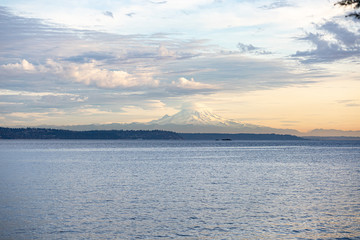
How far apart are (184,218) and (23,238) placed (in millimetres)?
10709

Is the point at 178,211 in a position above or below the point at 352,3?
below

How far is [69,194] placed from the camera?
1594 inches

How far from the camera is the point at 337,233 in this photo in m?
24.7

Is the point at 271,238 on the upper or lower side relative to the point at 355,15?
lower

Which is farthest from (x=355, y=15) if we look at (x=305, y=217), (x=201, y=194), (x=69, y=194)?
(x=69, y=194)

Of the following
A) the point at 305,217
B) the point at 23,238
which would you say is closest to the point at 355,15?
the point at 305,217

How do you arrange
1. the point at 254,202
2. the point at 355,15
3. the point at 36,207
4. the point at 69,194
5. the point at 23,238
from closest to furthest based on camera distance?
the point at 23,238
the point at 355,15
the point at 36,207
the point at 254,202
the point at 69,194

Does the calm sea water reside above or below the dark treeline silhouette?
below

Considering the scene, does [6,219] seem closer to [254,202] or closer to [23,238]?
[23,238]

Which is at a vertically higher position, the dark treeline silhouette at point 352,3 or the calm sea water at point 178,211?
the dark treeline silhouette at point 352,3

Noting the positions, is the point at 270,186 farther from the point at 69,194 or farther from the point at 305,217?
the point at 69,194

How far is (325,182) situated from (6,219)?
3969cm

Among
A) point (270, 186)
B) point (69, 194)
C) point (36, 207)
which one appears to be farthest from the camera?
point (270, 186)

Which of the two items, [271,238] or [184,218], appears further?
[184,218]
